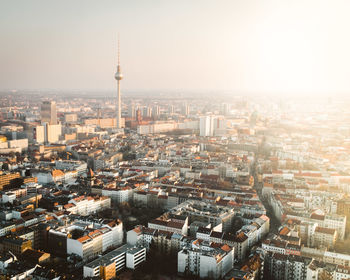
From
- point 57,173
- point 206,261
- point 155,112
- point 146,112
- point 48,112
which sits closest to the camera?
point 206,261

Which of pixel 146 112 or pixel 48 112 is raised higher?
pixel 48 112

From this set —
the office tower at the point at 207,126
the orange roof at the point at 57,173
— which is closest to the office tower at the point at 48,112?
the office tower at the point at 207,126

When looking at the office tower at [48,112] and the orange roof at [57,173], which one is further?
the office tower at [48,112]

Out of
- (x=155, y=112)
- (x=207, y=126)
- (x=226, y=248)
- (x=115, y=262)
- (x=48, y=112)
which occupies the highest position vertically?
(x=48, y=112)

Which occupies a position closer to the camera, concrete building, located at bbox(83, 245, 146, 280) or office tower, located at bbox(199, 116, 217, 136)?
concrete building, located at bbox(83, 245, 146, 280)

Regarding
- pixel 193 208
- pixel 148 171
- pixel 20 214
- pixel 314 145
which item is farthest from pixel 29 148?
pixel 314 145

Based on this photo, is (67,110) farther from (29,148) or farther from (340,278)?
(340,278)

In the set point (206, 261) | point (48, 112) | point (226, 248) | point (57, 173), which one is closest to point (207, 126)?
point (48, 112)

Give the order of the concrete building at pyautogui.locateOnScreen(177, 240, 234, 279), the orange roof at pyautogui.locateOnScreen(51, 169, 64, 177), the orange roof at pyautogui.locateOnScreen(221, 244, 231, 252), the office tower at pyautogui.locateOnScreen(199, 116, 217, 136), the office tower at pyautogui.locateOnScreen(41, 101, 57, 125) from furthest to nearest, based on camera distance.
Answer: the office tower at pyautogui.locateOnScreen(199, 116, 217, 136)
the office tower at pyautogui.locateOnScreen(41, 101, 57, 125)
the orange roof at pyautogui.locateOnScreen(51, 169, 64, 177)
the orange roof at pyautogui.locateOnScreen(221, 244, 231, 252)
the concrete building at pyautogui.locateOnScreen(177, 240, 234, 279)

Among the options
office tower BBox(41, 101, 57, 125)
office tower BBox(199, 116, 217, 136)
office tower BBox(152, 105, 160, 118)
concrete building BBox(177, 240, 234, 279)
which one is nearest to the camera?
concrete building BBox(177, 240, 234, 279)

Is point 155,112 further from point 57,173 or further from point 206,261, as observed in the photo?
point 206,261

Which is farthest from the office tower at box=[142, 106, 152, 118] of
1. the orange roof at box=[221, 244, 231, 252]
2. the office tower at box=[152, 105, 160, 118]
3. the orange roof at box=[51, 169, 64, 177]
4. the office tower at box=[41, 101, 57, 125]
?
the orange roof at box=[221, 244, 231, 252]

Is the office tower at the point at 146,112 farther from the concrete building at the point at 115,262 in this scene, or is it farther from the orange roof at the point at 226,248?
the orange roof at the point at 226,248

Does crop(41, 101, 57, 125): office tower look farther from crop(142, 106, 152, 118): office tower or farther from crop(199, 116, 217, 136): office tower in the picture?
crop(142, 106, 152, 118): office tower
